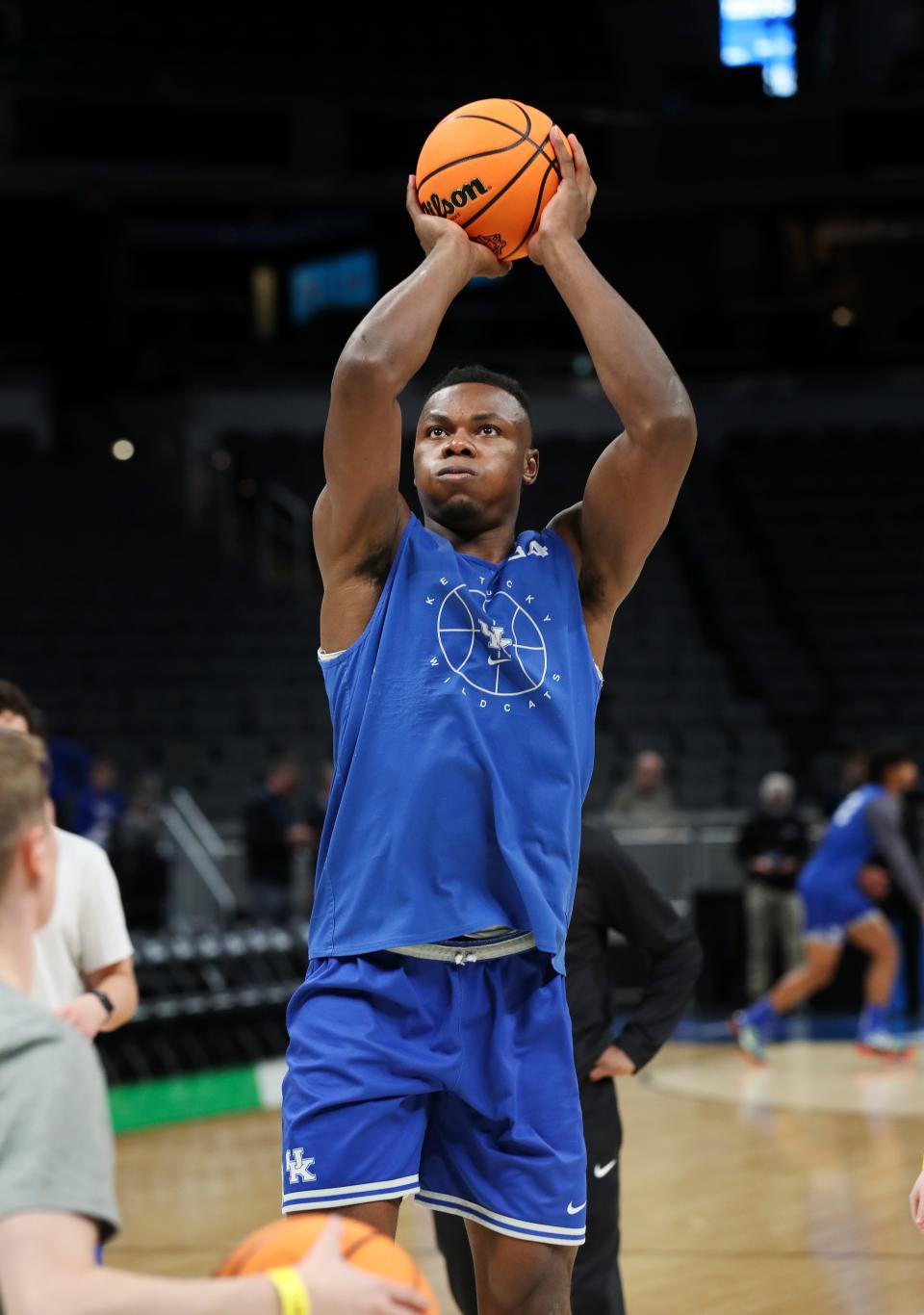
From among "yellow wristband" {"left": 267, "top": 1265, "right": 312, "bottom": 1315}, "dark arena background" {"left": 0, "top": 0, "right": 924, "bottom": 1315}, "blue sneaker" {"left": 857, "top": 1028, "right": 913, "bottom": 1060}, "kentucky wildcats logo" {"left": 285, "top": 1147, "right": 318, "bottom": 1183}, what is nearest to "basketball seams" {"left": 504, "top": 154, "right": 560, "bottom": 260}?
"kentucky wildcats logo" {"left": 285, "top": 1147, "right": 318, "bottom": 1183}

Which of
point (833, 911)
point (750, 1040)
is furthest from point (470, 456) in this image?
point (750, 1040)

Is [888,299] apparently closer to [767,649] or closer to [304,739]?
[767,649]

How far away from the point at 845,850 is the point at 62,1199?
9.40 m

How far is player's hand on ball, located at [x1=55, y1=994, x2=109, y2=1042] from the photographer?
421 centimetres

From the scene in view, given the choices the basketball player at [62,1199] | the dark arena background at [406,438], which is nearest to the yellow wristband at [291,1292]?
the basketball player at [62,1199]

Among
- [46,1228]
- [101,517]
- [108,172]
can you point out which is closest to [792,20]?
[108,172]

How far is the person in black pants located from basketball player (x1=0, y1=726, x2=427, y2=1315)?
7.33 ft

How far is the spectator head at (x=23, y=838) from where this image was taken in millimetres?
2256

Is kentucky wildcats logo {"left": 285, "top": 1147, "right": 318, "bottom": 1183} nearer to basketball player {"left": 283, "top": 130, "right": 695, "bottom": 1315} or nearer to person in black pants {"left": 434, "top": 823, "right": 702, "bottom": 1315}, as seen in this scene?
basketball player {"left": 283, "top": 130, "right": 695, "bottom": 1315}

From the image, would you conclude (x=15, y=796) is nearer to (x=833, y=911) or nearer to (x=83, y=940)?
(x=83, y=940)

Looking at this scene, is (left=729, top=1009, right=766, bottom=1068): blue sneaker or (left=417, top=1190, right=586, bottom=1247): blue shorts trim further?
(left=729, top=1009, right=766, bottom=1068): blue sneaker

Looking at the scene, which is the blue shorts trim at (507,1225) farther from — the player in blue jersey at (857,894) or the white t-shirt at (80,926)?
the player in blue jersey at (857,894)

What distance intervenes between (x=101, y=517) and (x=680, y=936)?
592 inches

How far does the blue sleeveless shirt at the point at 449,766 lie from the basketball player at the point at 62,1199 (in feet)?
3.46
